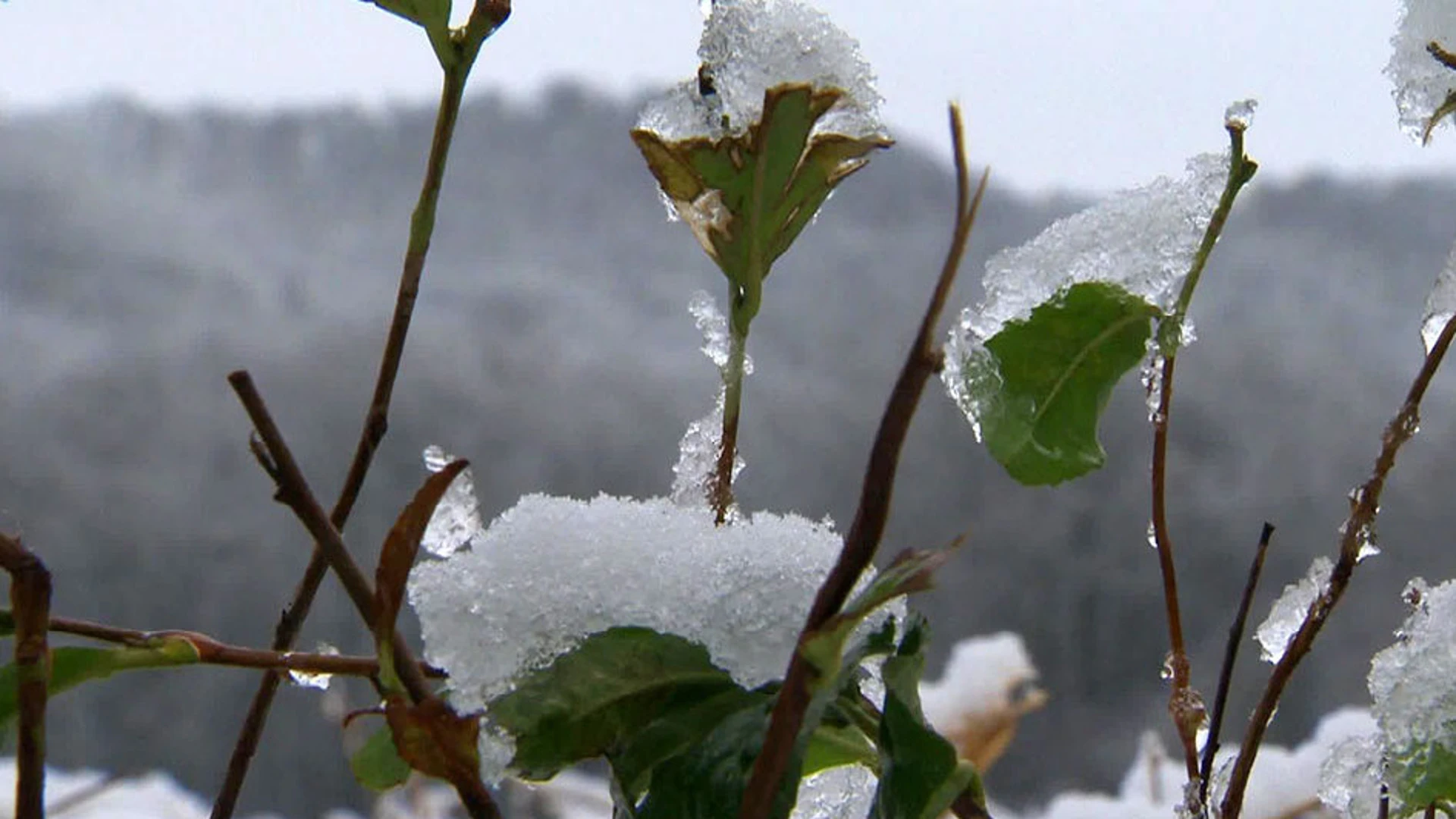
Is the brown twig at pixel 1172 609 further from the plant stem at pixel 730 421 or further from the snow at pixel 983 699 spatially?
the snow at pixel 983 699

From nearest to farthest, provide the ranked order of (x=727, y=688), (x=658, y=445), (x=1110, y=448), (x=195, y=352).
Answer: (x=727, y=688), (x=1110, y=448), (x=658, y=445), (x=195, y=352)

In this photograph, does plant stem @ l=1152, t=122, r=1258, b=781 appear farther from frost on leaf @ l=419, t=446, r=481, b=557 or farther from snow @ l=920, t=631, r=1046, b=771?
snow @ l=920, t=631, r=1046, b=771

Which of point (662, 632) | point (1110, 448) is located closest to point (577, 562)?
point (662, 632)

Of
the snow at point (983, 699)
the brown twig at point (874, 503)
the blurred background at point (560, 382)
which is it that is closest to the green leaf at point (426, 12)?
the brown twig at point (874, 503)

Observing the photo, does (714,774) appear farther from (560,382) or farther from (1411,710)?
(560,382)

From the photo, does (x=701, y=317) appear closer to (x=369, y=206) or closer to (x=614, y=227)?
(x=614, y=227)

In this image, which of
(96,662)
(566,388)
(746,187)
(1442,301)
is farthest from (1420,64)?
(566,388)

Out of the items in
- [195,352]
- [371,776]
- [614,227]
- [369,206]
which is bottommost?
[371,776]
